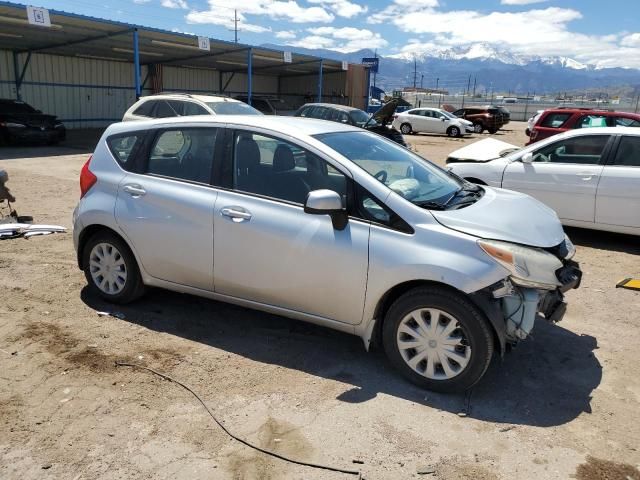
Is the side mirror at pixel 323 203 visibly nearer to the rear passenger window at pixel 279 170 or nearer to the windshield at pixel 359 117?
the rear passenger window at pixel 279 170

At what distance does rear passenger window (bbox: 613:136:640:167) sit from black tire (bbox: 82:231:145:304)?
6059 mm

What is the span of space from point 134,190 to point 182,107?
878cm

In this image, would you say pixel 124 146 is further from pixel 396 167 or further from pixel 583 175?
pixel 583 175

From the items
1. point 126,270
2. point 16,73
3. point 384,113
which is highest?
point 16,73

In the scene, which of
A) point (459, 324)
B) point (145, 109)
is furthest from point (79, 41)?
point (459, 324)

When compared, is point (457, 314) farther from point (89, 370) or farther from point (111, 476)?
point (89, 370)

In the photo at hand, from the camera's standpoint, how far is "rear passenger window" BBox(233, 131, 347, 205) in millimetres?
3789

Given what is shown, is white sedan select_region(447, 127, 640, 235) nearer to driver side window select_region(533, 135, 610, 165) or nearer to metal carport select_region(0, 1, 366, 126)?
driver side window select_region(533, 135, 610, 165)

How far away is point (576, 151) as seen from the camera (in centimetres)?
739

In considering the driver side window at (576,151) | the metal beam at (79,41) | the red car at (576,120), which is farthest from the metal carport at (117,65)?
the driver side window at (576,151)

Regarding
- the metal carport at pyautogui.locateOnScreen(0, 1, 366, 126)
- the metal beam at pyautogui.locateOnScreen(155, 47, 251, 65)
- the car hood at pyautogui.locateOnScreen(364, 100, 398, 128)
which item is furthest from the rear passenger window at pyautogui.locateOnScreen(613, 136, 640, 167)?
the metal beam at pyautogui.locateOnScreen(155, 47, 251, 65)

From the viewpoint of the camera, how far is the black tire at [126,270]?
4.57m

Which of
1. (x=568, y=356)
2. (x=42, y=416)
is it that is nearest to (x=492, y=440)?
(x=568, y=356)

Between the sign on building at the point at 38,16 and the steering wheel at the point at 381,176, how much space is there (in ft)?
52.2
